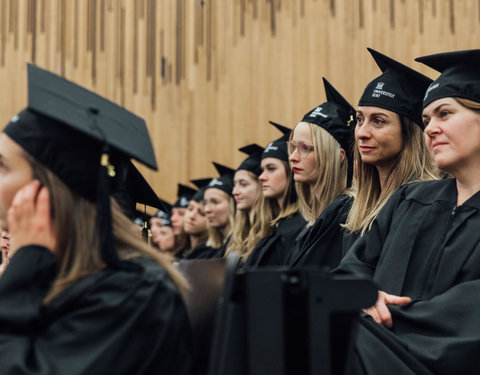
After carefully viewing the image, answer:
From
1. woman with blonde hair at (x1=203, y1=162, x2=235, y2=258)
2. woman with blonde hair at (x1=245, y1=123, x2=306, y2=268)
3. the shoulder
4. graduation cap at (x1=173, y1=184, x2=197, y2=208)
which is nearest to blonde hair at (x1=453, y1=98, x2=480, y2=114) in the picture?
the shoulder

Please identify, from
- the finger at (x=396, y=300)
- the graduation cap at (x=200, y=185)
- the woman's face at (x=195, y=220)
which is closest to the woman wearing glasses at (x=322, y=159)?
the finger at (x=396, y=300)

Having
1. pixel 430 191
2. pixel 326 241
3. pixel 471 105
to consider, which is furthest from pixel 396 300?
pixel 326 241

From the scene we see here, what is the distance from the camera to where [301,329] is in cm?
127

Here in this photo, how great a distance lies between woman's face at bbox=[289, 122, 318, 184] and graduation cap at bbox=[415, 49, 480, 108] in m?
1.41

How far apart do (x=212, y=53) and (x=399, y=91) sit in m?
5.34

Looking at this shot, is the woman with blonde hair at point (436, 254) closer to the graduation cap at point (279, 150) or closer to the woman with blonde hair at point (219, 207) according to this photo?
the graduation cap at point (279, 150)

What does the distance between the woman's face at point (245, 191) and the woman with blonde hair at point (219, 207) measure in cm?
85

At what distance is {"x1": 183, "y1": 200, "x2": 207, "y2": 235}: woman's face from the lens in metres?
7.26

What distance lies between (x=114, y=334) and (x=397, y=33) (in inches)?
260

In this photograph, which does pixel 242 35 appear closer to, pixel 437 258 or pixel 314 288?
pixel 437 258

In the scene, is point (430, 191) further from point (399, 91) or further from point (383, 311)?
point (399, 91)

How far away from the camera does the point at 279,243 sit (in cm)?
462

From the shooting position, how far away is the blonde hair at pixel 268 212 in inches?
189

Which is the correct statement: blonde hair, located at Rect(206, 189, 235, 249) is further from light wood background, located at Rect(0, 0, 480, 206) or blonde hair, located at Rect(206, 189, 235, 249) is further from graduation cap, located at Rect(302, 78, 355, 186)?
graduation cap, located at Rect(302, 78, 355, 186)
